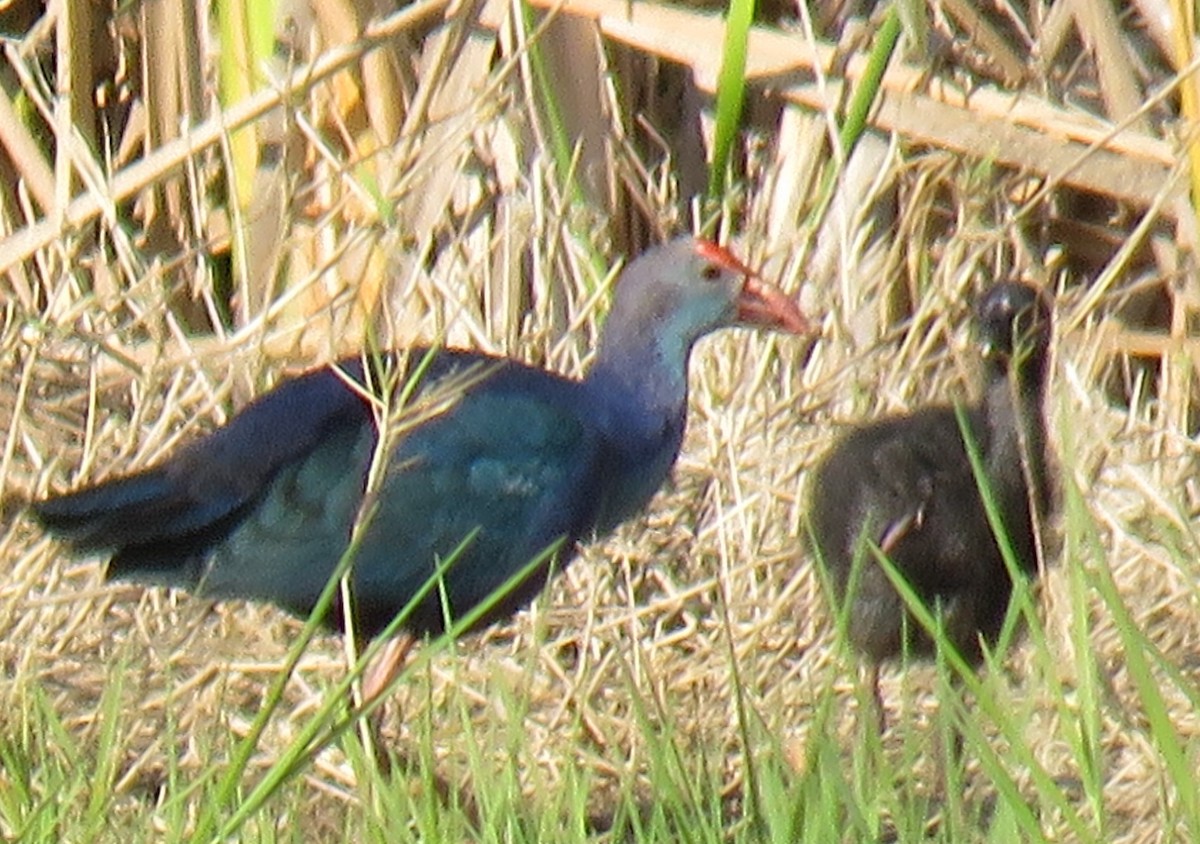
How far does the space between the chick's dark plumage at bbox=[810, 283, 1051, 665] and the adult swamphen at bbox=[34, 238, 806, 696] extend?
342mm

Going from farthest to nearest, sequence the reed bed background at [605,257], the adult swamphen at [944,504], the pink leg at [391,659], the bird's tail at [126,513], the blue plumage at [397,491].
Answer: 1. the reed bed background at [605,257]
2. the pink leg at [391,659]
3. the adult swamphen at [944,504]
4. the blue plumage at [397,491]
5. the bird's tail at [126,513]

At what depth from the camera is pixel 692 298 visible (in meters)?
3.76

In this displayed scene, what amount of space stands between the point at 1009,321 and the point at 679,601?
767 millimetres

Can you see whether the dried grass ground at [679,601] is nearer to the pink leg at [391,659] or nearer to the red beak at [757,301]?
the pink leg at [391,659]

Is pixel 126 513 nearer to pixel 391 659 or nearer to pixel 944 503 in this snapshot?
pixel 391 659

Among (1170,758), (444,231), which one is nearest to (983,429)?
(444,231)

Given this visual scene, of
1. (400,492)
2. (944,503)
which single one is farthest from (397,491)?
(944,503)

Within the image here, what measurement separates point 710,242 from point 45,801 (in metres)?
1.83

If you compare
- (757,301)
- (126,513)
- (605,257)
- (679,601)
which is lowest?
(679,601)

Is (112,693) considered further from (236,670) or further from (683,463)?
(683,463)

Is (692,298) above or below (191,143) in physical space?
below

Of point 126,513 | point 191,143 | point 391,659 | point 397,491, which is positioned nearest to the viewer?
point 126,513

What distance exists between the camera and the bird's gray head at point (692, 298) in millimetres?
3750

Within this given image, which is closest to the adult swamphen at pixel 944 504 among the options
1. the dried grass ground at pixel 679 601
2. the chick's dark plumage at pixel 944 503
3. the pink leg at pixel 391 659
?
the chick's dark plumage at pixel 944 503
